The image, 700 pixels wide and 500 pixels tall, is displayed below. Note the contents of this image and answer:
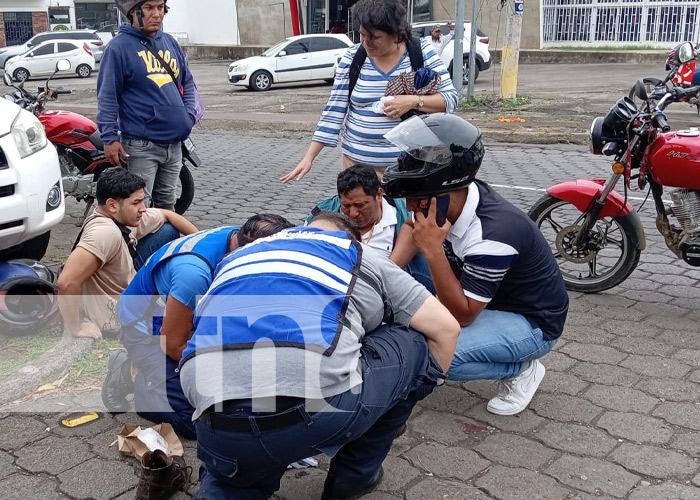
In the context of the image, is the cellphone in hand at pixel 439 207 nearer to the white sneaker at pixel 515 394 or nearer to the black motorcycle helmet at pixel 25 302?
the white sneaker at pixel 515 394

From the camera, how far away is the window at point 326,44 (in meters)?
21.1

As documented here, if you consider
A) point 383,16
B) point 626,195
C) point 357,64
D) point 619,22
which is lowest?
point 626,195

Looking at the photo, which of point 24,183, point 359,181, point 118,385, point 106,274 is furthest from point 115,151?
point 118,385

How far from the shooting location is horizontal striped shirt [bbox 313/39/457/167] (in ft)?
14.9

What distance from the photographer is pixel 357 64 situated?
4.63 meters

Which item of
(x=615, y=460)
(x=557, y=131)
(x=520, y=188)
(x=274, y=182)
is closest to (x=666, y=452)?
(x=615, y=460)

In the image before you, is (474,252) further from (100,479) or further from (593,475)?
(100,479)

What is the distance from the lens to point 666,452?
10.8 ft

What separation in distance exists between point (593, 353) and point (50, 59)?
26.5m

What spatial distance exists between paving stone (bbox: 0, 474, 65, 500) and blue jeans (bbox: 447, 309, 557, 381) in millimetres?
1583

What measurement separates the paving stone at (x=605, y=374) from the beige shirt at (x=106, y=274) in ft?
7.73

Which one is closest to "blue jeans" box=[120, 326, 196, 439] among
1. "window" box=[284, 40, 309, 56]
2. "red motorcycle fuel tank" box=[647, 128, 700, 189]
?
"red motorcycle fuel tank" box=[647, 128, 700, 189]

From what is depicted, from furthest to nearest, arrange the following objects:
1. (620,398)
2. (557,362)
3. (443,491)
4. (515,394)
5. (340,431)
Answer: (557,362), (620,398), (515,394), (443,491), (340,431)

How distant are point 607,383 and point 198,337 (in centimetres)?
222
